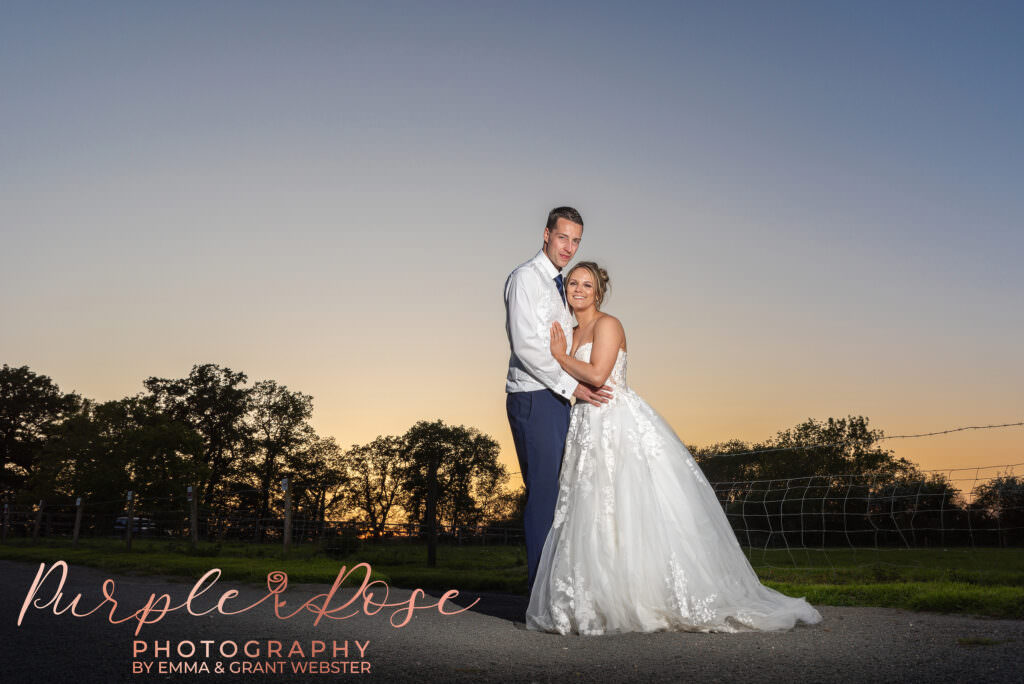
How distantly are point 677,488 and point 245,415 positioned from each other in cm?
4671

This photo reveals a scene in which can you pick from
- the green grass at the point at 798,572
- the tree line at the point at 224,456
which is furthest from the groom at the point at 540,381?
the tree line at the point at 224,456

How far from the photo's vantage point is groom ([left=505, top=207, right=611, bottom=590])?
497 centimetres

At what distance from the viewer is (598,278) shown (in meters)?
5.45

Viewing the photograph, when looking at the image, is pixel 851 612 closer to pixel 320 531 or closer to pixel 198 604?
pixel 198 604

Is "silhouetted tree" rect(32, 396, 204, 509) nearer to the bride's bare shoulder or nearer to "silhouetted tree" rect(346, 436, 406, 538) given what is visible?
"silhouetted tree" rect(346, 436, 406, 538)

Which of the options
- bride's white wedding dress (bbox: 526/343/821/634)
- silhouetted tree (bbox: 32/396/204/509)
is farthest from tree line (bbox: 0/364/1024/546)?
bride's white wedding dress (bbox: 526/343/821/634)

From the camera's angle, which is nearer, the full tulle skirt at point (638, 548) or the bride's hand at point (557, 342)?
the full tulle skirt at point (638, 548)

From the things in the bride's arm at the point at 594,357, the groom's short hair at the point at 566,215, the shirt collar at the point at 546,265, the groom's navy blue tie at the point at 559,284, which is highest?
the groom's short hair at the point at 566,215

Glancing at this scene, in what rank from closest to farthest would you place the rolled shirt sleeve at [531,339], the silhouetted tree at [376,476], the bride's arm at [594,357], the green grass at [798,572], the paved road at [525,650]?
the paved road at [525,650]
the rolled shirt sleeve at [531,339]
the bride's arm at [594,357]
the green grass at [798,572]
the silhouetted tree at [376,476]

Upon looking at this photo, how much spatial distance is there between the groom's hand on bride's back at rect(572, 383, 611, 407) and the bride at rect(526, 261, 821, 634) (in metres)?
0.05

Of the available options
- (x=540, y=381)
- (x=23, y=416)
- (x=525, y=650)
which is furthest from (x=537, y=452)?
(x=23, y=416)

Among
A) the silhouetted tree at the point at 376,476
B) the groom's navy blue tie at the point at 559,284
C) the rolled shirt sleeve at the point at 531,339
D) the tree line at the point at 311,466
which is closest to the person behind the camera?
the rolled shirt sleeve at the point at 531,339

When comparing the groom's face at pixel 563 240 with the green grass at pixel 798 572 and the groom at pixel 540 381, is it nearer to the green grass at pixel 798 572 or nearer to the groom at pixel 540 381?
the groom at pixel 540 381

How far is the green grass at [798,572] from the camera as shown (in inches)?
226
